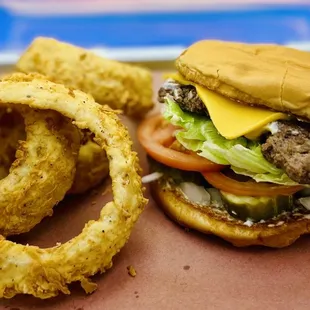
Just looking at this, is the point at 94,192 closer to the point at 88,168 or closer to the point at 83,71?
the point at 88,168

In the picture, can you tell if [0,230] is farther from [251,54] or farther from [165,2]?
[165,2]

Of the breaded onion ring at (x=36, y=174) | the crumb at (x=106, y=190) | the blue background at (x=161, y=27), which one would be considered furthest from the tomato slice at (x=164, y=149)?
the blue background at (x=161, y=27)

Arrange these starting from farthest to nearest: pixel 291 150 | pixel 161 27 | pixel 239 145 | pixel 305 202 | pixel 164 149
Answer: pixel 161 27, pixel 164 149, pixel 305 202, pixel 239 145, pixel 291 150

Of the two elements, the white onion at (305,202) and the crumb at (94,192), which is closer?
the white onion at (305,202)

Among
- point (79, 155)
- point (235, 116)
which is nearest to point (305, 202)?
point (235, 116)

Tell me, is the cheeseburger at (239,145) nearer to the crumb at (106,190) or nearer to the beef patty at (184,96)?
the beef patty at (184,96)

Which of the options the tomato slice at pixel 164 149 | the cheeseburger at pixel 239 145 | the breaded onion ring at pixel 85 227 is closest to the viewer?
the breaded onion ring at pixel 85 227

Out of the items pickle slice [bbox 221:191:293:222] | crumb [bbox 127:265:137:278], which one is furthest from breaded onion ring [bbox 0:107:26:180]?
pickle slice [bbox 221:191:293:222]
